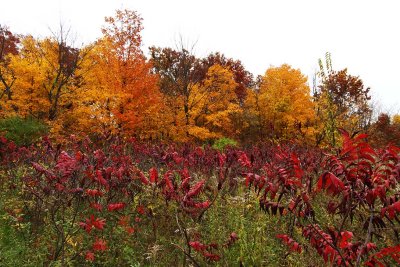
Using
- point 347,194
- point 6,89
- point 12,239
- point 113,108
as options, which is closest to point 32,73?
point 6,89

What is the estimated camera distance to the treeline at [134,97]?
17.2 meters

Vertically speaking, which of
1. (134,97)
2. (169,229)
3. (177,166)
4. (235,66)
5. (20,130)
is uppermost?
(235,66)

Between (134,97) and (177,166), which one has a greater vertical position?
(134,97)

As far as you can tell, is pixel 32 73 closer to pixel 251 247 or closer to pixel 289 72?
pixel 251 247

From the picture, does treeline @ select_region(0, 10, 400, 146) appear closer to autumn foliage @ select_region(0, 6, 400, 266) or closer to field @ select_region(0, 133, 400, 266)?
autumn foliage @ select_region(0, 6, 400, 266)

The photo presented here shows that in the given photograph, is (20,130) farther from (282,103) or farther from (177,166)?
(282,103)

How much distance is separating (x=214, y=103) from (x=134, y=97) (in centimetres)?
738

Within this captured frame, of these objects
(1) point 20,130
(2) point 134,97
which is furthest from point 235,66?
(1) point 20,130

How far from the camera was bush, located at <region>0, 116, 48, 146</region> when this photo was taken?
11586 millimetres

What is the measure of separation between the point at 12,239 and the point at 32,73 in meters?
16.5

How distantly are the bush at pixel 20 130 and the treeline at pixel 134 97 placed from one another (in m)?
0.07

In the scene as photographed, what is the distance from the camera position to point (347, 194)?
7.93 ft

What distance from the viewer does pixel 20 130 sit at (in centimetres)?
1177

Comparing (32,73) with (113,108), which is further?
(32,73)
